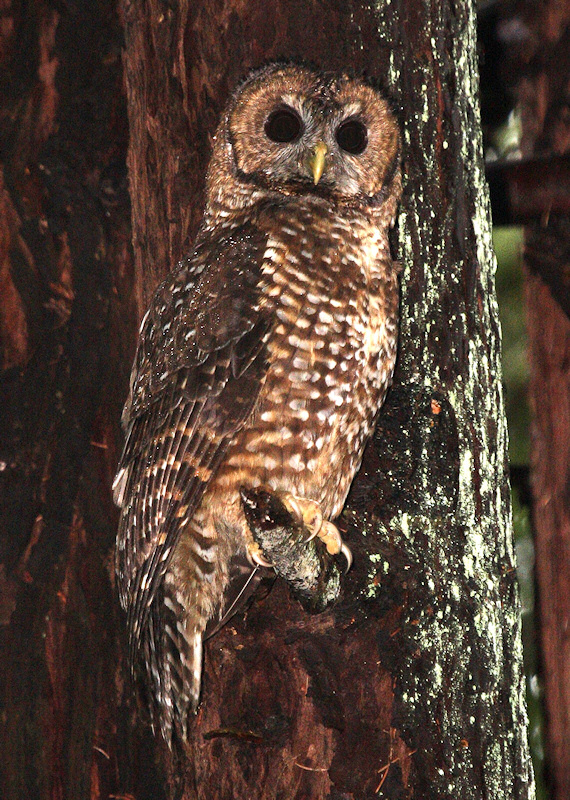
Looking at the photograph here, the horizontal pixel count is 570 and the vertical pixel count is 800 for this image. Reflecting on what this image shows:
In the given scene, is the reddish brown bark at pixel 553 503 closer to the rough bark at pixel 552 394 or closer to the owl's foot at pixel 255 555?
the rough bark at pixel 552 394

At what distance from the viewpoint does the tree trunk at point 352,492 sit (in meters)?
1.87

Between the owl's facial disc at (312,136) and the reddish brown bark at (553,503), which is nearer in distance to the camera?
the owl's facial disc at (312,136)

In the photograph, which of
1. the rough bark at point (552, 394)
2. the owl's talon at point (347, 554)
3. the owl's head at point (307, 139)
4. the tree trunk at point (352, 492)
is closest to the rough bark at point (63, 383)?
the tree trunk at point (352, 492)

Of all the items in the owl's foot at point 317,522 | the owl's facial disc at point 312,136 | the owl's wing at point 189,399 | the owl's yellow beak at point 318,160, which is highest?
the owl's facial disc at point 312,136

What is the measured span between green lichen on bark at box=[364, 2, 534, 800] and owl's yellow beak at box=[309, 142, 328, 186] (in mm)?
239

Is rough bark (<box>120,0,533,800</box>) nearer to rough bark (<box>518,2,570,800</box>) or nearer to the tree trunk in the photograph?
the tree trunk

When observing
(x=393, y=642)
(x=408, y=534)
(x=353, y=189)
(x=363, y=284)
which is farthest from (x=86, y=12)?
(x=393, y=642)

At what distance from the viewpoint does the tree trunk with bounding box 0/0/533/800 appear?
187 cm

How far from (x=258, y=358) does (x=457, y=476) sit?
56cm

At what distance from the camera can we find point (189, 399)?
1.85 metres

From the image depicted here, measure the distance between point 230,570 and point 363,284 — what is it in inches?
30.8

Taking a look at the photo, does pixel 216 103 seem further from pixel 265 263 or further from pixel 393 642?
pixel 393 642

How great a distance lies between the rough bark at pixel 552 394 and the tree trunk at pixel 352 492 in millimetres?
1085

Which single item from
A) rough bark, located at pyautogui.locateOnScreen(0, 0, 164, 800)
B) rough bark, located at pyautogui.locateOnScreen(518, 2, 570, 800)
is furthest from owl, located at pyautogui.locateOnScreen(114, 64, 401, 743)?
rough bark, located at pyautogui.locateOnScreen(518, 2, 570, 800)
